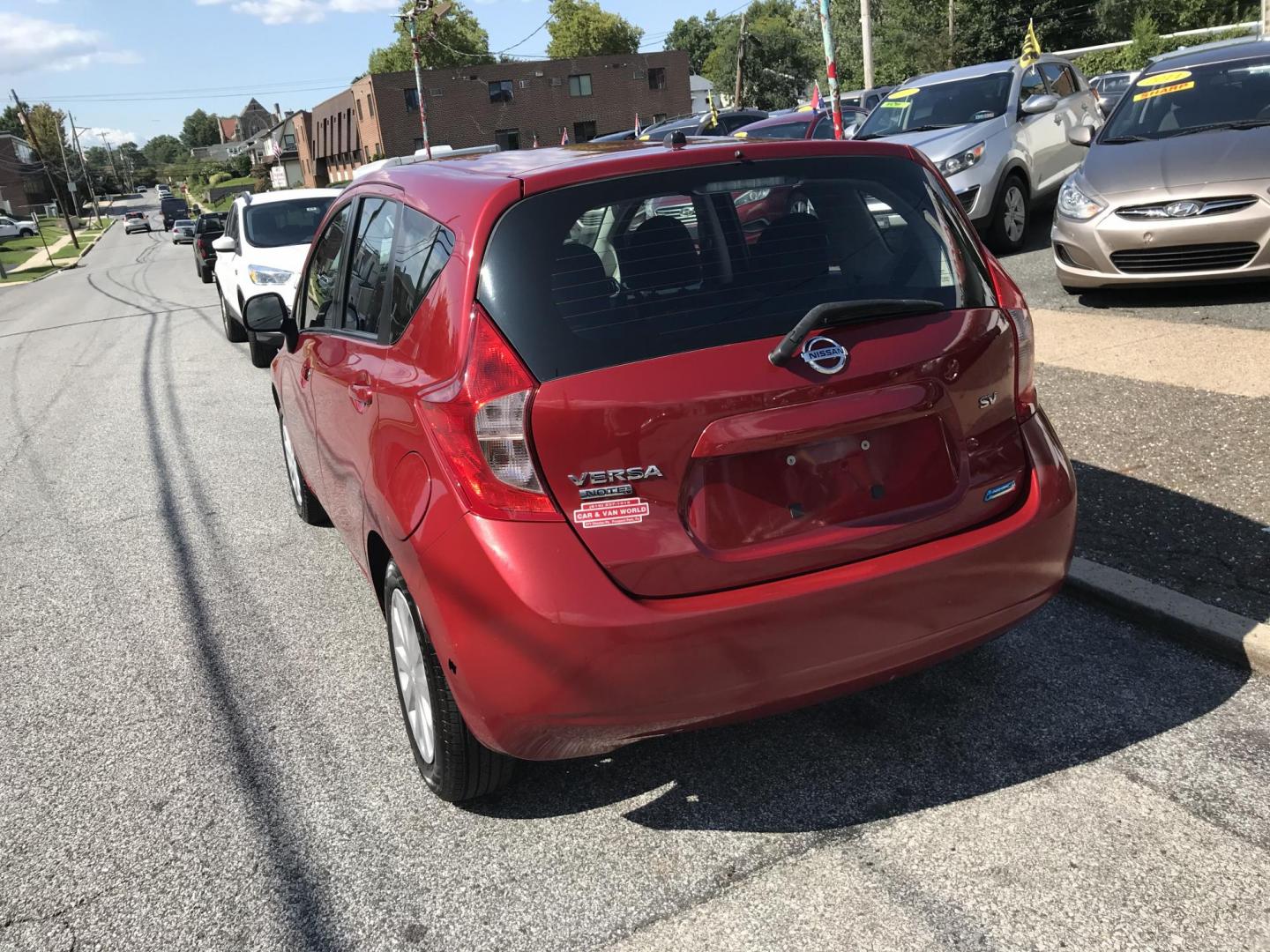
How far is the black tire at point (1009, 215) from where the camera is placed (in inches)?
443

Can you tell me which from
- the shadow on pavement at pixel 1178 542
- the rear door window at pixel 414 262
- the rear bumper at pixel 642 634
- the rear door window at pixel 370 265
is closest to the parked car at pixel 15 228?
the rear door window at pixel 370 265

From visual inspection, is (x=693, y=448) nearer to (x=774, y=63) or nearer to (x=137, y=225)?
(x=137, y=225)

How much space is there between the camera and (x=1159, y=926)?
98.0 inches

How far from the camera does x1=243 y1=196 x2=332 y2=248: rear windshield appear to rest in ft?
40.7

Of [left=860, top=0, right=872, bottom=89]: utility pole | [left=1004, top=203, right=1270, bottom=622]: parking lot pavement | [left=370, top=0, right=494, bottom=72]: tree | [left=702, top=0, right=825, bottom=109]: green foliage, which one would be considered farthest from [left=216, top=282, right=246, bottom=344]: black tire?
[left=370, top=0, right=494, bottom=72]: tree

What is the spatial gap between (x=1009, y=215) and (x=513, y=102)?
6515 centimetres

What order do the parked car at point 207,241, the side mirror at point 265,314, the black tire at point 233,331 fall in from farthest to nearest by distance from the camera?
the parked car at point 207,241 < the black tire at point 233,331 < the side mirror at point 265,314

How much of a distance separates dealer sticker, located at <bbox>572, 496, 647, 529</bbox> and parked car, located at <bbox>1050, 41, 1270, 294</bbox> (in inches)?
262

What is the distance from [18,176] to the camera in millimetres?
109875

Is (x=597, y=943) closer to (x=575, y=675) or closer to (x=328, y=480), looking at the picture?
(x=575, y=675)

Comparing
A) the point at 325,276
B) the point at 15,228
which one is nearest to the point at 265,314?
the point at 325,276

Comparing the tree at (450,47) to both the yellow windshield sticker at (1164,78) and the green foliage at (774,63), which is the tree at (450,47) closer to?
the green foliage at (774,63)

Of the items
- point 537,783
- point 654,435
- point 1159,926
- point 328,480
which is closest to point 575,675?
point 654,435

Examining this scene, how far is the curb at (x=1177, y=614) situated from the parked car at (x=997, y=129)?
745 cm
